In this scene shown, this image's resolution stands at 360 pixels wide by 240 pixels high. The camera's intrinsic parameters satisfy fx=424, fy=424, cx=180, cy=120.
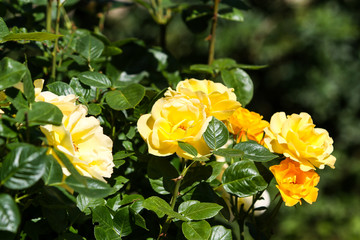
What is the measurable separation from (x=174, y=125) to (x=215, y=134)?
0.07 meters

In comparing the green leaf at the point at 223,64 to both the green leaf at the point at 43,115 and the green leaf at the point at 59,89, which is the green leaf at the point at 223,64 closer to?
the green leaf at the point at 59,89

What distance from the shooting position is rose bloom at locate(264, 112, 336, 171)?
2.35 feet

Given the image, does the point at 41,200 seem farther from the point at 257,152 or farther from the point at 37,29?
the point at 37,29

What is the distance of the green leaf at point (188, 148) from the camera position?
640 millimetres

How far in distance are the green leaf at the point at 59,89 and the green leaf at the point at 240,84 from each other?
351 millimetres

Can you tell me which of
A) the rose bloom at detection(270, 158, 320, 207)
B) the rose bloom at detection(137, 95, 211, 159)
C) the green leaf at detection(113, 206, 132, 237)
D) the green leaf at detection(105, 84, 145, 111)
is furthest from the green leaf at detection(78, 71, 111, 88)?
the rose bloom at detection(270, 158, 320, 207)

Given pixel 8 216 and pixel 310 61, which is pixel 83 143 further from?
pixel 310 61

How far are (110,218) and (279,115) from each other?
0.35 meters

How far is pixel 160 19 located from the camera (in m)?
1.22

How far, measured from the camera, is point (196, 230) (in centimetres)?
63

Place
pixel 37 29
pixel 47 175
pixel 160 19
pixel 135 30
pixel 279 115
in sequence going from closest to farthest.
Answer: pixel 47 175, pixel 279 115, pixel 37 29, pixel 160 19, pixel 135 30

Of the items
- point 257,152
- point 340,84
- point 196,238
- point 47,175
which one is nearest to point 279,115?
point 257,152

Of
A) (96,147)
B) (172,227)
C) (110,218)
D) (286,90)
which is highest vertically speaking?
(96,147)

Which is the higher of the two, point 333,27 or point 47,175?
point 47,175
